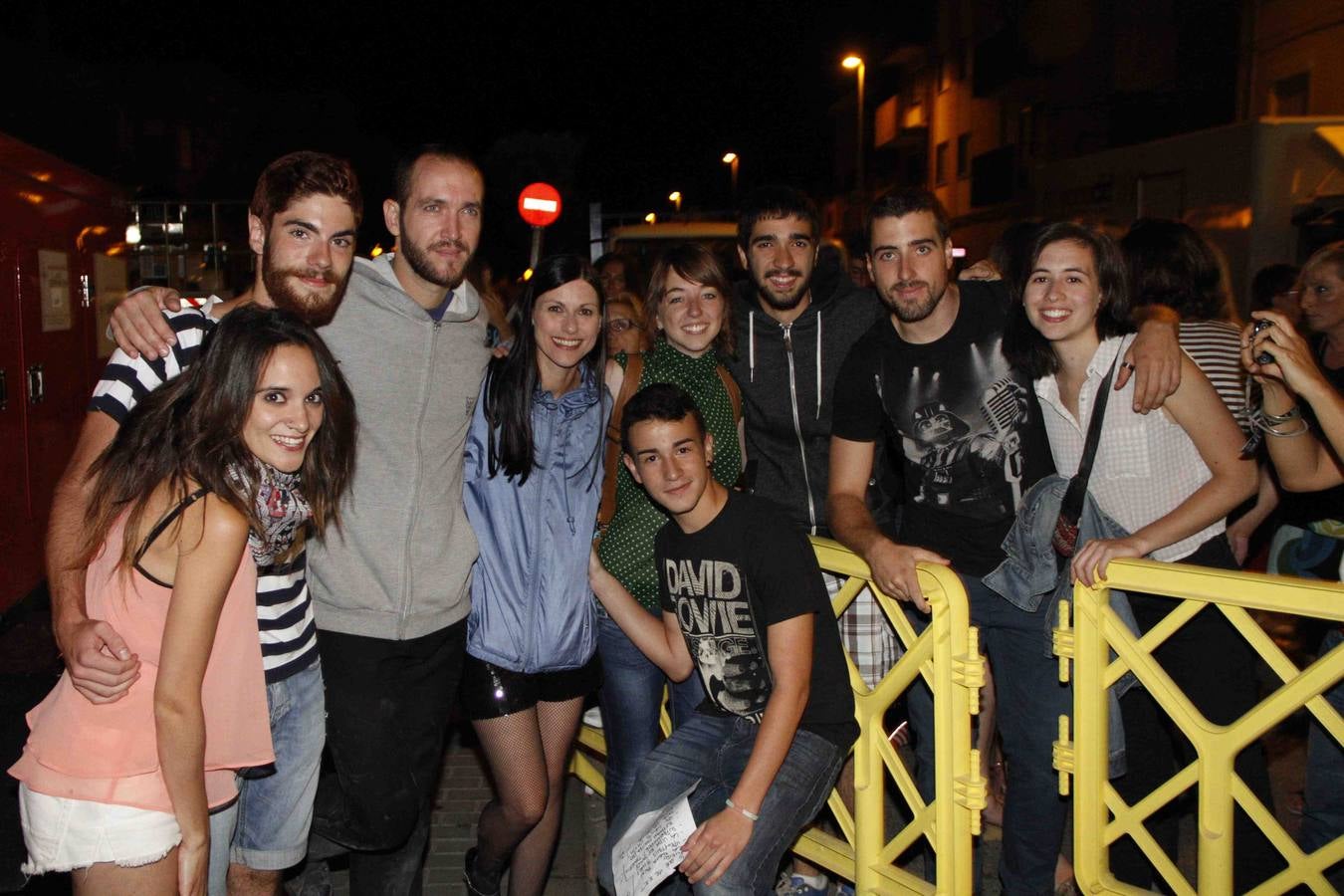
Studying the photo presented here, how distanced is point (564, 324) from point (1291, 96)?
17.0 m

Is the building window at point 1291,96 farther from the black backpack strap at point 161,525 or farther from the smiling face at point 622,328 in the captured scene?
the black backpack strap at point 161,525

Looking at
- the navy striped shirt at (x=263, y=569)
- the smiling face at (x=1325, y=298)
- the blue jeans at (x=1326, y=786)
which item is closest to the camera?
the navy striped shirt at (x=263, y=569)

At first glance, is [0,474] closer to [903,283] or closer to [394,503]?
[394,503]

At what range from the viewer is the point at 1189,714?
10.1ft

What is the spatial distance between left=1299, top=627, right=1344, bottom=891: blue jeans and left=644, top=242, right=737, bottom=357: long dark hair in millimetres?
2400

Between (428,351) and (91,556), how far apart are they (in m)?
1.29

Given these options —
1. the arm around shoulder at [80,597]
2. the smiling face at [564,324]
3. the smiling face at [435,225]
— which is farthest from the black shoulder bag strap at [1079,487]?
the arm around shoulder at [80,597]

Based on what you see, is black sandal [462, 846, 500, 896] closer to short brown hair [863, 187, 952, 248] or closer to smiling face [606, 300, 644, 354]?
smiling face [606, 300, 644, 354]

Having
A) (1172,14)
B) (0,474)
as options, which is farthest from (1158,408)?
(1172,14)

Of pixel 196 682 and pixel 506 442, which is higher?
pixel 506 442

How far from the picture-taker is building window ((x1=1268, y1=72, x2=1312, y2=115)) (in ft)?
52.3

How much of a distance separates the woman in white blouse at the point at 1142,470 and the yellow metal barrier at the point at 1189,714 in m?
0.19

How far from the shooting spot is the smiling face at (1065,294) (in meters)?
3.42

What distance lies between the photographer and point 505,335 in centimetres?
461
